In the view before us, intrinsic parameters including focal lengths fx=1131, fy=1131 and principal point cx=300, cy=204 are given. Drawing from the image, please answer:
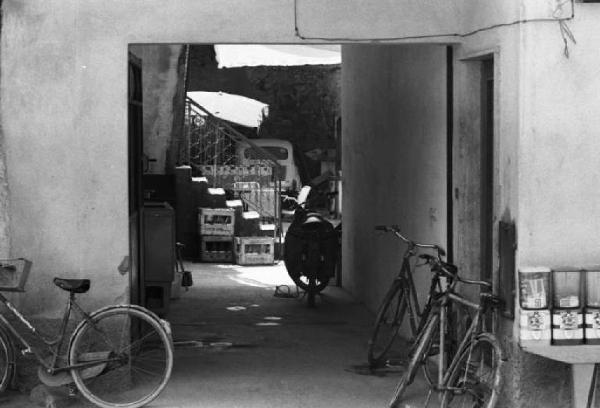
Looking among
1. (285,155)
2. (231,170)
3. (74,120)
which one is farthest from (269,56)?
(74,120)

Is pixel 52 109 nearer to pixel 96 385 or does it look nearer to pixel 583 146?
pixel 96 385

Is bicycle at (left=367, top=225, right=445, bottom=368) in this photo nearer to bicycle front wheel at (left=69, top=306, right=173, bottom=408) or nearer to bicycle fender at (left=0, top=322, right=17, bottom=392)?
bicycle front wheel at (left=69, top=306, right=173, bottom=408)

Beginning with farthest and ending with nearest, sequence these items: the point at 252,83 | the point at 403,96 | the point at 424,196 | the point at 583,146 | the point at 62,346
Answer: the point at 252,83 → the point at 403,96 → the point at 424,196 → the point at 62,346 → the point at 583,146

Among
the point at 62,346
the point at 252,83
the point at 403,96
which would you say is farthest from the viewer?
the point at 252,83

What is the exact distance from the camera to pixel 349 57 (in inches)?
579

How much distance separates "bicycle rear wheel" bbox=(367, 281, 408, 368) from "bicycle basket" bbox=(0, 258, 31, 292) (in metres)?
2.80

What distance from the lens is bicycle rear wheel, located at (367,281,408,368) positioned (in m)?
9.09

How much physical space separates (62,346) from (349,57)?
7.49 meters

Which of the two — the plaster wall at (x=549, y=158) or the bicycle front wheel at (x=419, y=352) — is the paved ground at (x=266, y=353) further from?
the plaster wall at (x=549, y=158)

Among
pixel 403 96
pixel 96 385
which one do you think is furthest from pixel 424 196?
pixel 96 385

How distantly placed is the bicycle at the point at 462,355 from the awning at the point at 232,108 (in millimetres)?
18272

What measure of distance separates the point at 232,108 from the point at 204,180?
7.23 meters

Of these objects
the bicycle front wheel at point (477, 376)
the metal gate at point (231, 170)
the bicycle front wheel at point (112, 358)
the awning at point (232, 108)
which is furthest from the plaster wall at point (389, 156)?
the awning at point (232, 108)

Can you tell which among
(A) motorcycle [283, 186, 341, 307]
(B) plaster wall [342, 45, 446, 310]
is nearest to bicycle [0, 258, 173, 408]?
(B) plaster wall [342, 45, 446, 310]
